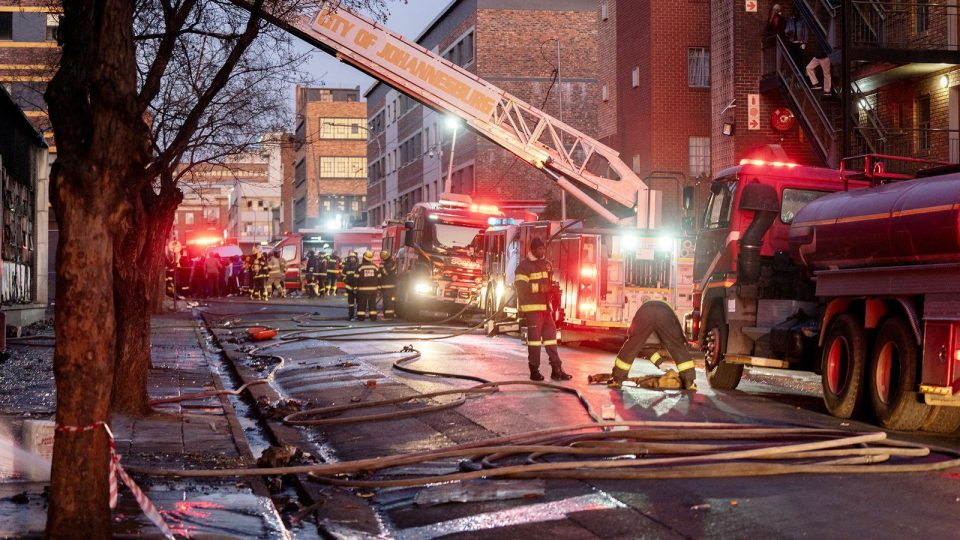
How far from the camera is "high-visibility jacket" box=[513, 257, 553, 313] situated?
610 inches

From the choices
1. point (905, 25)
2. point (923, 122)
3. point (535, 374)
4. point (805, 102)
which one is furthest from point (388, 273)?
point (535, 374)

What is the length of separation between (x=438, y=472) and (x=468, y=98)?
51.2 ft

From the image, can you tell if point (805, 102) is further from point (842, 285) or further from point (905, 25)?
point (842, 285)

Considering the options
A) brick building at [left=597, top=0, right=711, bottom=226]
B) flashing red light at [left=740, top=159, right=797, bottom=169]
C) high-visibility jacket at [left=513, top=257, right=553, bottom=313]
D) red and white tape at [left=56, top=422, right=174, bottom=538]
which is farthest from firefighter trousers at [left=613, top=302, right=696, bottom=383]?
brick building at [left=597, top=0, right=711, bottom=226]

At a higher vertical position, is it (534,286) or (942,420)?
(534,286)

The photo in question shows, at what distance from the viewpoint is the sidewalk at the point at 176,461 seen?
7.13 metres

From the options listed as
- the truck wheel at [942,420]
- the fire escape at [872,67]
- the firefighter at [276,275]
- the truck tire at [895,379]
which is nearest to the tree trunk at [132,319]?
the truck tire at [895,379]

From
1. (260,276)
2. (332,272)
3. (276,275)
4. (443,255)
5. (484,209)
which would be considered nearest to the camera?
(443,255)

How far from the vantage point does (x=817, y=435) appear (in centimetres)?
1023

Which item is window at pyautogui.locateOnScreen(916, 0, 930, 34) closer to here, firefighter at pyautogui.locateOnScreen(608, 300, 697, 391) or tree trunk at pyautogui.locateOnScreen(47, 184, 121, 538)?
firefighter at pyautogui.locateOnScreen(608, 300, 697, 391)

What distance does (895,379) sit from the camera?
11.5m

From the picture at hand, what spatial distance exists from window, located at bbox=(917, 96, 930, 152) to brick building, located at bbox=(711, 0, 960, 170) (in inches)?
0.9

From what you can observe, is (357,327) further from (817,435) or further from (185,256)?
(185,256)

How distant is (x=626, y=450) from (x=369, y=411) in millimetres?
4599
